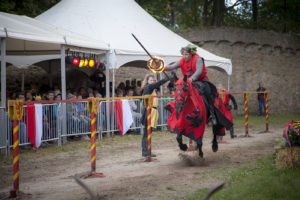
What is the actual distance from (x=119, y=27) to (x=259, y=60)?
13.7m

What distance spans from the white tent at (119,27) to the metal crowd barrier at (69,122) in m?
1.67

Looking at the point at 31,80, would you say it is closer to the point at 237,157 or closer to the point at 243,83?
the point at 243,83

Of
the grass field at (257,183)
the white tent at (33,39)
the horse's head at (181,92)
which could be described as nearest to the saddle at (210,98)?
the horse's head at (181,92)

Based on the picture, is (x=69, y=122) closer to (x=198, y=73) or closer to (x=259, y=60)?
(x=198, y=73)

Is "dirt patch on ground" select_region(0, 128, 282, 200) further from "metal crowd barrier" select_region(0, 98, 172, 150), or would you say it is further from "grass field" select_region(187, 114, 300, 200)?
"metal crowd barrier" select_region(0, 98, 172, 150)

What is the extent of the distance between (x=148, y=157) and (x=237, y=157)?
1.93m

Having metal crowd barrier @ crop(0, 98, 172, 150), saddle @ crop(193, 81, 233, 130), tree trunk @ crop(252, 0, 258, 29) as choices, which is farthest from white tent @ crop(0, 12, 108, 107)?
tree trunk @ crop(252, 0, 258, 29)

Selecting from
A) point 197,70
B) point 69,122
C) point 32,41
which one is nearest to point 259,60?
point 32,41

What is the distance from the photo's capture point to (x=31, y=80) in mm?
25000

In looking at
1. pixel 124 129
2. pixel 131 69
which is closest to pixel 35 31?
pixel 124 129

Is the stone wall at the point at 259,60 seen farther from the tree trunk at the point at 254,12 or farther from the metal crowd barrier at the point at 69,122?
the metal crowd barrier at the point at 69,122

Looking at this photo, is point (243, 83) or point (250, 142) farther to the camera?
point (243, 83)

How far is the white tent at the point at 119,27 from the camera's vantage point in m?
17.5

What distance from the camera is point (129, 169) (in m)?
9.98
